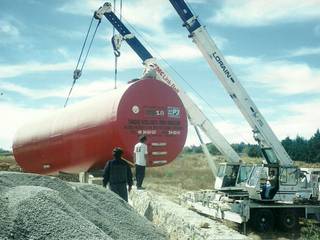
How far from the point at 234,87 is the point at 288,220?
4731mm

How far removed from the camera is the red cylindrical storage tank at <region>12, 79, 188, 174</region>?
36.8ft

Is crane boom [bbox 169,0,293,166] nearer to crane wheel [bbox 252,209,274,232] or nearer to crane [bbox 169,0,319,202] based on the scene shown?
crane [bbox 169,0,319,202]

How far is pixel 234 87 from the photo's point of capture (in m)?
17.2

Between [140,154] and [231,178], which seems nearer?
[140,154]

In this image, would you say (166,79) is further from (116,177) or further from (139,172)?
(116,177)

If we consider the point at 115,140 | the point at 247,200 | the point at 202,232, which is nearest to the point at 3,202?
the point at 202,232

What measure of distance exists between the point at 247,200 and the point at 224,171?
5.89ft

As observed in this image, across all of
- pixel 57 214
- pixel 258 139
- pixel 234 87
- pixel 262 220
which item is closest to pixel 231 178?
pixel 258 139

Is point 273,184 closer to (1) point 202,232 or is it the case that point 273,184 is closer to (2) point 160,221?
(2) point 160,221

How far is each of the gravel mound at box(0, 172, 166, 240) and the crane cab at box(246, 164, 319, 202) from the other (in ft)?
34.7

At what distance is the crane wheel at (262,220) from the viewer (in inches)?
655

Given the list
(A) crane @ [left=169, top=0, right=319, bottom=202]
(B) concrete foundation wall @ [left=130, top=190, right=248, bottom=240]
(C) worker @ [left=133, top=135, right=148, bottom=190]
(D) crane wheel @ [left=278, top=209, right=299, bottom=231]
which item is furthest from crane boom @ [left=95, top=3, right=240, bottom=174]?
(B) concrete foundation wall @ [left=130, top=190, right=248, bottom=240]

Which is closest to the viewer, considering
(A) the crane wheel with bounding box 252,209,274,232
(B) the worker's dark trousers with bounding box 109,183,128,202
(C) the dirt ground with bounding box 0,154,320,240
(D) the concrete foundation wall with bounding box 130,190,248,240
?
Answer: (D) the concrete foundation wall with bounding box 130,190,248,240

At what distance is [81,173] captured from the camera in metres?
13.1
